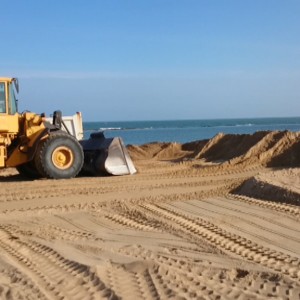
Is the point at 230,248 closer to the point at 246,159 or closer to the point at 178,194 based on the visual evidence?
the point at 178,194

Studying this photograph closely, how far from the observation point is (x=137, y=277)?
524 cm

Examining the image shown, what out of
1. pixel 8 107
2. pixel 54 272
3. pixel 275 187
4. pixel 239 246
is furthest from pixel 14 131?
pixel 54 272

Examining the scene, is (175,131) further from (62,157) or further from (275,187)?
(275,187)

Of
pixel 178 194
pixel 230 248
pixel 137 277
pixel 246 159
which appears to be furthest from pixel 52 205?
pixel 246 159

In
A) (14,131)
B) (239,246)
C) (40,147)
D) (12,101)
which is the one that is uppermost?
(12,101)

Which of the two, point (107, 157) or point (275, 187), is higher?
point (107, 157)

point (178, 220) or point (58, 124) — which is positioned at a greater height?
point (58, 124)

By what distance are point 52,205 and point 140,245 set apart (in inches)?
151

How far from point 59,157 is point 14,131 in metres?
1.26

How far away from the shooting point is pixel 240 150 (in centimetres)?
1928

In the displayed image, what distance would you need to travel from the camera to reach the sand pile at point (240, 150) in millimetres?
16812

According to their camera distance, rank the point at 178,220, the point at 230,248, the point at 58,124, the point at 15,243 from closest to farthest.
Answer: the point at 230,248
the point at 15,243
the point at 178,220
the point at 58,124

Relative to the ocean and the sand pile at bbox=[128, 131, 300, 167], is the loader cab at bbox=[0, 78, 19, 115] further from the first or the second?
the ocean

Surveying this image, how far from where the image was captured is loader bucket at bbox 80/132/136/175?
1424cm
